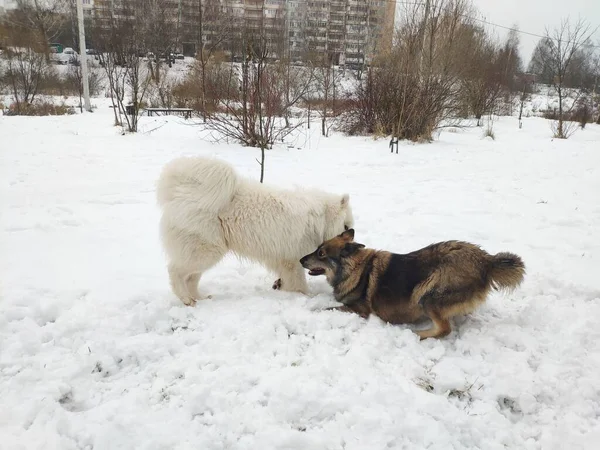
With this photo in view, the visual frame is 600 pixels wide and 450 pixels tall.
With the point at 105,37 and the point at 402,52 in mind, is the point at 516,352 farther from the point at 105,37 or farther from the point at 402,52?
the point at 105,37

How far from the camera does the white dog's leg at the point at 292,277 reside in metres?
4.10

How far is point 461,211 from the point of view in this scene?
6.60 m

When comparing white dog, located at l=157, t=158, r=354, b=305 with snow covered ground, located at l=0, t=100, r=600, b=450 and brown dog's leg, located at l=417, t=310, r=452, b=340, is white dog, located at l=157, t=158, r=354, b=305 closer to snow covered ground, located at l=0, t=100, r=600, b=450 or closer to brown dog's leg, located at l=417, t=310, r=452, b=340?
snow covered ground, located at l=0, t=100, r=600, b=450

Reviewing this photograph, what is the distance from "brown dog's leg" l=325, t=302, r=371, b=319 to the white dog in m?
0.56

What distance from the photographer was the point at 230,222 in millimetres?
3822

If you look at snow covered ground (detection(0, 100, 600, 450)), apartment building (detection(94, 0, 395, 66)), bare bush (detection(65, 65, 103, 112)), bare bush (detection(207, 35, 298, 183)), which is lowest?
snow covered ground (detection(0, 100, 600, 450))

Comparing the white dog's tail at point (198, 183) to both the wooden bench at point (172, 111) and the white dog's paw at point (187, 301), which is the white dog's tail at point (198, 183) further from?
the wooden bench at point (172, 111)

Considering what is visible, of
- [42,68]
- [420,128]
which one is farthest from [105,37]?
[420,128]

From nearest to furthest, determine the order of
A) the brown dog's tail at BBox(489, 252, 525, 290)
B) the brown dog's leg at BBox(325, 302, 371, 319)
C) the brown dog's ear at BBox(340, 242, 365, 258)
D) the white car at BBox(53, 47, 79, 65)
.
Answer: the brown dog's tail at BBox(489, 252, 525, 290)
the brown dog's leg at BBox(325, 302, 371, 319)
the brown dog's ear at BBox(340, 242, 365, 258)
the white car at BBox(53, 47, 79, 65)

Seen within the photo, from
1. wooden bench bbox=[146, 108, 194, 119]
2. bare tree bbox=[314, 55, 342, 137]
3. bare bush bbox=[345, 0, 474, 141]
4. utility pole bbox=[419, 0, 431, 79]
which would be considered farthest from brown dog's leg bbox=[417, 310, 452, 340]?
wooden bench bbox=[146, 108, 194, 119]

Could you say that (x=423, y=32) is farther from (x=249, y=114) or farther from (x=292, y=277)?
(x=292, y=277)

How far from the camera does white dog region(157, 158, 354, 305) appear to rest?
3697 mm

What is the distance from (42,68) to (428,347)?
28.3 m

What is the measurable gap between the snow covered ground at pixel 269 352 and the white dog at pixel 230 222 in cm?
33
